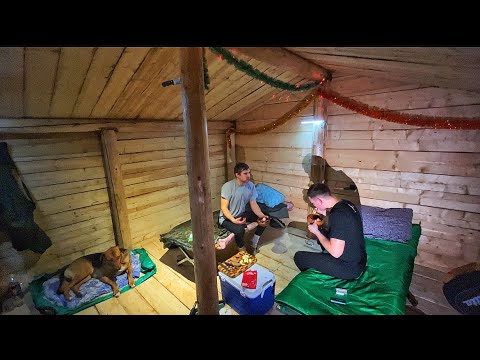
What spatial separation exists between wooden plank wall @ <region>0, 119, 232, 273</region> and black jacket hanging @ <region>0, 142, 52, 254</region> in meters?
0.20

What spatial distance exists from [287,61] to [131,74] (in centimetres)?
210

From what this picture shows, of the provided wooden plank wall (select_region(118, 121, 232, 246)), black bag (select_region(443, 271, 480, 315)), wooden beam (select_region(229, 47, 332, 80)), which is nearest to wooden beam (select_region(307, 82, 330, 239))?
wooden beam (select_region(229, 47, 332, 80))

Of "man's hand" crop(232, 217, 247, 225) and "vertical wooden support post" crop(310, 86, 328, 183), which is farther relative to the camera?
"vertical wooden support post" crop(310, 86, 328, 183)

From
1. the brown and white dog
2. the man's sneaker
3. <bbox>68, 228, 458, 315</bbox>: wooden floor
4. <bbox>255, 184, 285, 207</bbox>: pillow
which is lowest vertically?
<bbox>68, 228, 458, 315</bbox>: wooden floor

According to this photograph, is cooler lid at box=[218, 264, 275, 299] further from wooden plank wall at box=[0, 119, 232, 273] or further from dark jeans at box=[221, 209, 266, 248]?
wooden plank wall at box=[0, 119, 232, 273]

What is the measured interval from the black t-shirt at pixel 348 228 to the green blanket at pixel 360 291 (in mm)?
322

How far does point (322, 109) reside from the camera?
440cm

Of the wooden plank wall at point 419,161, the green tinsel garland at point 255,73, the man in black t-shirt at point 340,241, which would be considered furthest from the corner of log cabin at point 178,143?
the man in black t-shirt at point 340,241

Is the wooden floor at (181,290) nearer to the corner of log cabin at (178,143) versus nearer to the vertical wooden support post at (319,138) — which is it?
the corner of log cabin at (178,143)

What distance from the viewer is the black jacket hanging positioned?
3070mm

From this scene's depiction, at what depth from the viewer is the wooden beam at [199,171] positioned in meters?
2.19

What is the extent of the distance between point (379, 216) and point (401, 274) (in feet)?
3.93
